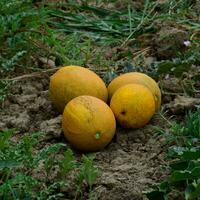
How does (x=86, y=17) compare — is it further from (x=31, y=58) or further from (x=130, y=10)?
(x=31, y=58)

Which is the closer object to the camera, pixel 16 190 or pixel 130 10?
pixel 16 190

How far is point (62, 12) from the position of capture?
521cm

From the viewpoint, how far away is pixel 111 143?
350 centimetres

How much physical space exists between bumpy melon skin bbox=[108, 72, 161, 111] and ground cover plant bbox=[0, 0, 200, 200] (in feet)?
0.32

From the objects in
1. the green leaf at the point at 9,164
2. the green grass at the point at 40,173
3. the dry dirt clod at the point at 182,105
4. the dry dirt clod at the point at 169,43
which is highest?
the green leaf at the point at 9,164

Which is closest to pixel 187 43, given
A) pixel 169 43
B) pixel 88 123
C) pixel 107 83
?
pixel 169 43

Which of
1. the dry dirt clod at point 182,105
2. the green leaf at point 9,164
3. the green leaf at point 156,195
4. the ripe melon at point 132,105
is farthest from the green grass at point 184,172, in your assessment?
Answer: the green leaf at point 9,164

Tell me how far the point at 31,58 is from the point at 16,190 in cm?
157

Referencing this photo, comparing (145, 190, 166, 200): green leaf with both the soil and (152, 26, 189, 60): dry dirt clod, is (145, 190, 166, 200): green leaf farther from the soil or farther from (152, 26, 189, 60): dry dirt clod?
(152, 26, 189, 60): dry dirt clod

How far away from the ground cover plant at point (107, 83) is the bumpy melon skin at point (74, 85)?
13 cm

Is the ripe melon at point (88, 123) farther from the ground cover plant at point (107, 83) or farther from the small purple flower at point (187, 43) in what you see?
the small purple flower at point (187, 43)

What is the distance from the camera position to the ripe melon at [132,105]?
3434 millimetres

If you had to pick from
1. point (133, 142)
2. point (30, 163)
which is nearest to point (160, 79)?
point (133, 142)

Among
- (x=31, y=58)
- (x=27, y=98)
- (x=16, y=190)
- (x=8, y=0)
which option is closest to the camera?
(x=16, y=190)
